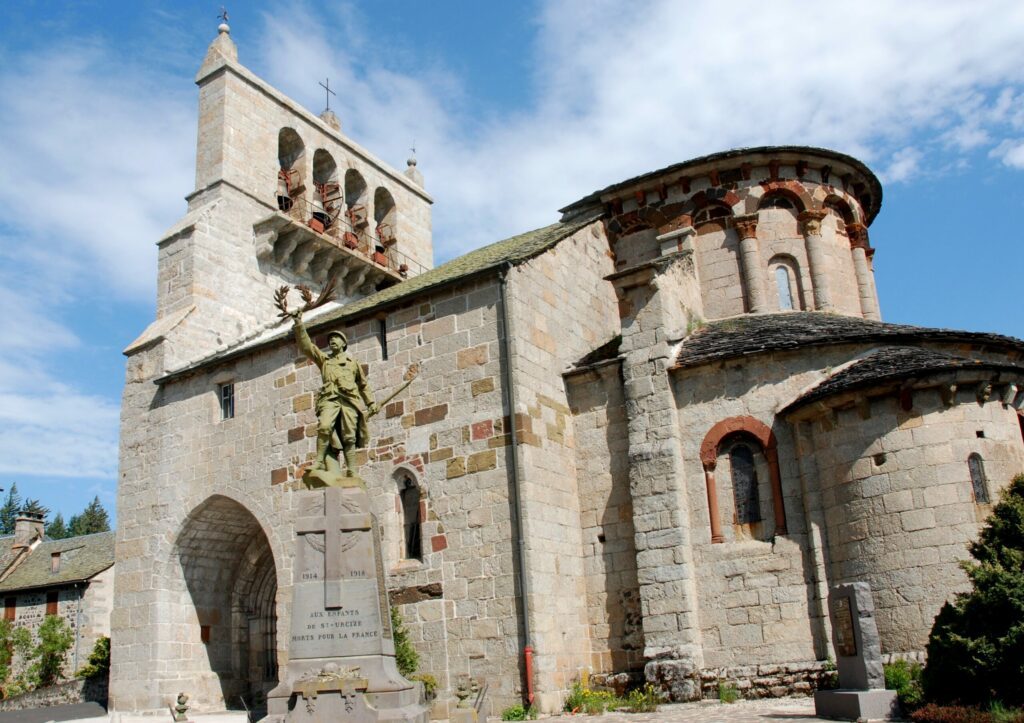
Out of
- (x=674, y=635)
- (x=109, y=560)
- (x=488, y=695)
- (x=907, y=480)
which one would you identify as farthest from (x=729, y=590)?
(x=109, y=560)

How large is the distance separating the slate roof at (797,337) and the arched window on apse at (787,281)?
1.85 metres

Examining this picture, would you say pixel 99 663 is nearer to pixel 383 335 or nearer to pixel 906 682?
pixel 383 335

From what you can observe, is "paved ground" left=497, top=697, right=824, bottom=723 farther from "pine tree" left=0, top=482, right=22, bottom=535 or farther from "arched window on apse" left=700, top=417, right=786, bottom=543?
"pine tree" left=0, top=482, right=22, bottom=535

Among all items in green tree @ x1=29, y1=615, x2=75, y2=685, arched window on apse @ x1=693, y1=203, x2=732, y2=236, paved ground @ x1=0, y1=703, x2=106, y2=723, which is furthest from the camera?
green tree @ x1=29, y1=615, x2=75, y2=685

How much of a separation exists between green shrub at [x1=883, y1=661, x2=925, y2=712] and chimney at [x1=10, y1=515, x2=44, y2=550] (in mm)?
36814

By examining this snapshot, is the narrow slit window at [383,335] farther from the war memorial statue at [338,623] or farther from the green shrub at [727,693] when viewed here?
the green shrub at [727,693]

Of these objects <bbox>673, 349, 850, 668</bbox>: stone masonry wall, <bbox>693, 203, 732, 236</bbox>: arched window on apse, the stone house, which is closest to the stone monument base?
<bbox>673, 349, 850, 668</bbox>: stone masonry wall

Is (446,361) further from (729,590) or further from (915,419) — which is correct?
(915,419)

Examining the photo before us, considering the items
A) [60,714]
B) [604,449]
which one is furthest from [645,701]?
[60,714]

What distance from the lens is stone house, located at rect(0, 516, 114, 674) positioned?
105 feet

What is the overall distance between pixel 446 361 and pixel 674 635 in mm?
5998

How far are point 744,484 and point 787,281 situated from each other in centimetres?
618

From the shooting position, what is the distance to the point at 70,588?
32.6 meters

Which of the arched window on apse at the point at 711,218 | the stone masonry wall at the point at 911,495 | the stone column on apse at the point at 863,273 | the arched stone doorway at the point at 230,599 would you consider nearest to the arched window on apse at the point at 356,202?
the arched stone doorway at the point at 230,599
